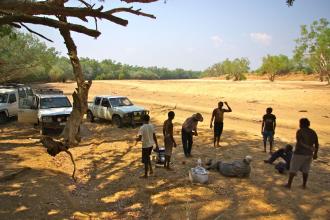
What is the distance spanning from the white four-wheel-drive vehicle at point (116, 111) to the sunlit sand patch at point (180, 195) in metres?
9.10

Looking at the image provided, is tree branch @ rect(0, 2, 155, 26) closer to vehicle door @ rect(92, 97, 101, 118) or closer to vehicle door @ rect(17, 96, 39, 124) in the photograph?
vehicle door @ rect(17, 96, 39, 124)

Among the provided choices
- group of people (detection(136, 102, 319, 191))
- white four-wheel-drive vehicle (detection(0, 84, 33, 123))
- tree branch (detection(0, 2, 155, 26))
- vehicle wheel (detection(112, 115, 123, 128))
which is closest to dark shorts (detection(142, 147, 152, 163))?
group of people (detection(136, 102, 319, 191))

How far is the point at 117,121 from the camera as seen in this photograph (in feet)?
59.3

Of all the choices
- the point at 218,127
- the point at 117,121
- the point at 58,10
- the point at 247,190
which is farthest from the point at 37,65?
the point at 58,10

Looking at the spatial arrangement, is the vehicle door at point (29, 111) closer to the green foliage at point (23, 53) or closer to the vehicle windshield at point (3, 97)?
the vehicle windshield at point (3, 97)

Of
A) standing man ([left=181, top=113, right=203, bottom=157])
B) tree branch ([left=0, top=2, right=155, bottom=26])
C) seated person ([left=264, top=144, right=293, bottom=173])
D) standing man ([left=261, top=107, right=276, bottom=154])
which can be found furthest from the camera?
standing man ([left=261, top=107, right=276, bottom=154])

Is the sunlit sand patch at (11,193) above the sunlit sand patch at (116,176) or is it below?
above

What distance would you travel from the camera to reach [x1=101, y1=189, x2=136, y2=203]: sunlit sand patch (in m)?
8.61

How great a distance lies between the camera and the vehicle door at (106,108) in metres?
18.6

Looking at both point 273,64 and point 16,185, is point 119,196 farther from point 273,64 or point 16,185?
point 273,64

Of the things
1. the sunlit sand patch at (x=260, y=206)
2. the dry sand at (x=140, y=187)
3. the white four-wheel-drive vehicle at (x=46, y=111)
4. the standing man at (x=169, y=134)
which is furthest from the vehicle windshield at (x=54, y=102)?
the sunlit sand patch at (x=260, y=206)

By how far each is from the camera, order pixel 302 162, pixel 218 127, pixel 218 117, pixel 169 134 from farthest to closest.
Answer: pixel 218 127
pixel 218 117
pixel 169 134
pixel 302 162

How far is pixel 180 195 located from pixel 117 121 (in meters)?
10.2

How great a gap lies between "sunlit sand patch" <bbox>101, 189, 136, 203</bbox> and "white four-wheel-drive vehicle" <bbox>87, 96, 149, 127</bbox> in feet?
28.4
